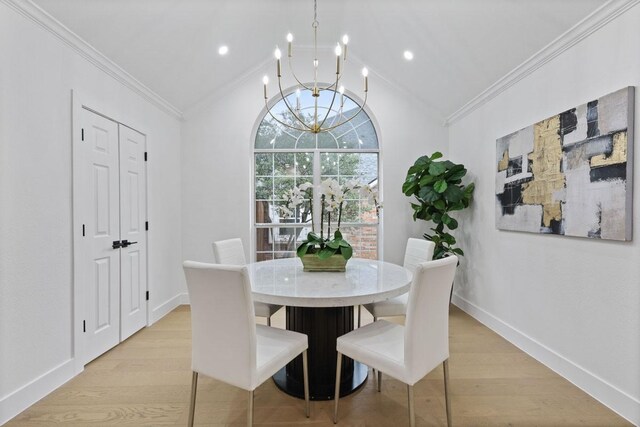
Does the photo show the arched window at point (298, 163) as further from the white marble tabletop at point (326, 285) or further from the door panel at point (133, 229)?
the white marble tabletop at point (326, 285)

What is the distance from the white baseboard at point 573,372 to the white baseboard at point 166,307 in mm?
3393

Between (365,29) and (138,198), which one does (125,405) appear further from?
(365,29)

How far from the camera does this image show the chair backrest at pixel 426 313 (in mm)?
1423

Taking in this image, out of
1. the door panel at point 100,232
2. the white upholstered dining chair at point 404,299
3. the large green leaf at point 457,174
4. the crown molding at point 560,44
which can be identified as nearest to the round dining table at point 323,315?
the white upholstered dining chair at point 404,299

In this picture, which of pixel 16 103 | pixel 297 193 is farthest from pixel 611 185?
pixel 16 103

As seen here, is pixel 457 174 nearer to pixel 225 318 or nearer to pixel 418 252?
pixel 418 252

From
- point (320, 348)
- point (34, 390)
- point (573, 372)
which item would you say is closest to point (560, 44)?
point (573, 372)

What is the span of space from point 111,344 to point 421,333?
101 inches

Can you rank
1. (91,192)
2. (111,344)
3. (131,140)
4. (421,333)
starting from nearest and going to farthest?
1. (421,333)
2. (91,192)
3. (111,344)
4. (131,140)

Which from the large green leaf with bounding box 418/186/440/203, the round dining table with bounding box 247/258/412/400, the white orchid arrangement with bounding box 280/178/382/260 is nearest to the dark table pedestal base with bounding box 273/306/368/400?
the round dining table with bounding box 247/258/412/400

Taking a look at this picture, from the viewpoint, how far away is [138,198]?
311 cm

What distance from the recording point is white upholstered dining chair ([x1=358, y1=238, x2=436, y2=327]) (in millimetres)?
2291

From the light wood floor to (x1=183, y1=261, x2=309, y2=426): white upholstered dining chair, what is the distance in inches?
17.4

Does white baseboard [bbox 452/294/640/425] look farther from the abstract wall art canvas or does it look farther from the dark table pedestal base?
the dark table pedestal base
